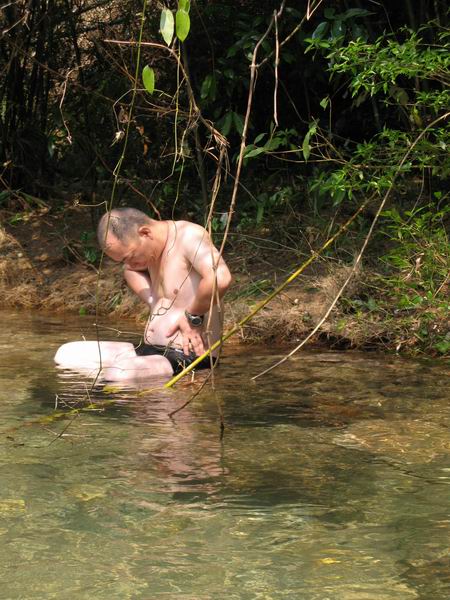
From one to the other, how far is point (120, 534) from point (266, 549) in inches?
19.5

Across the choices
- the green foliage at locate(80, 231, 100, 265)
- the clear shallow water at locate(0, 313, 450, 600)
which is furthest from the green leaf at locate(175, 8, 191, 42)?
the green foliage at locate(80, 231, 100, 265)

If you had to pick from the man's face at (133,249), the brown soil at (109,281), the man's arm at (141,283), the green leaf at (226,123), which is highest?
the green leaf at (226,123)

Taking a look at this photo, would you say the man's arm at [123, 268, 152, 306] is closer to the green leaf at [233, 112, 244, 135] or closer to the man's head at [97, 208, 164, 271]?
the man's head at [97, 208, 164, 271]

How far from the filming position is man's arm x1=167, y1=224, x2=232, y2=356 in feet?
19.6

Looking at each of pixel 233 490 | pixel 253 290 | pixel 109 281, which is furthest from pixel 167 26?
pixel 109 281

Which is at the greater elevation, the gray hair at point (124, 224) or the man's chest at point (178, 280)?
the gray hair at point (124, 224)

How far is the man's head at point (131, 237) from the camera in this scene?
6.33 metres

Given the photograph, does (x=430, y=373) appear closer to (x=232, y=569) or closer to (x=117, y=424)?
(x=117, y=424)

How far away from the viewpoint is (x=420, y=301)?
22.7 feet

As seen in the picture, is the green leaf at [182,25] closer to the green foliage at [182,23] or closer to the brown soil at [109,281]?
the green foliage at [182,23]

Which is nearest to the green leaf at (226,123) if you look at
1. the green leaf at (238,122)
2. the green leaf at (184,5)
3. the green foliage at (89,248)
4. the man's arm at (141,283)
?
the green leaf at (238,122)

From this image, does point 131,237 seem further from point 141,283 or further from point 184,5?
point 184,5

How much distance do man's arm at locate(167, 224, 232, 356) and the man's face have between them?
0.79 ft

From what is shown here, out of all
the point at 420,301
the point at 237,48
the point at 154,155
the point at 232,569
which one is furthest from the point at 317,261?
the point at 232,569
